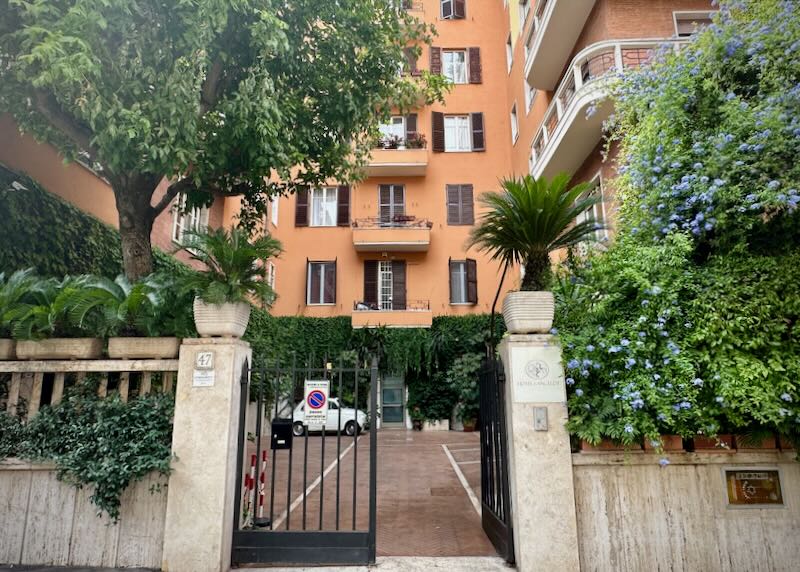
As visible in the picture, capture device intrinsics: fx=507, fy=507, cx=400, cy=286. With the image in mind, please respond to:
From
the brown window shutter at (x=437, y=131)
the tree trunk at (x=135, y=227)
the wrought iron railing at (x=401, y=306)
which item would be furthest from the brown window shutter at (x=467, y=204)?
the tree trunk at (x=135, y=227)

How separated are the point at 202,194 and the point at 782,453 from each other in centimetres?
845

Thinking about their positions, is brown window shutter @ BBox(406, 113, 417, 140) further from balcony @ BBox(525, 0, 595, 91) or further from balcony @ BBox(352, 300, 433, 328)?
balcony @ BBox(525, 0, 595, 91)

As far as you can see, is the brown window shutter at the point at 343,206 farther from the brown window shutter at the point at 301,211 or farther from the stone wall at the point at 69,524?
the stone wall at the point at 69,524

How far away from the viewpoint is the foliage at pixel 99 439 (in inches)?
178

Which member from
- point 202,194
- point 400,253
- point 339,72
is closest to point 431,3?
point 400,253

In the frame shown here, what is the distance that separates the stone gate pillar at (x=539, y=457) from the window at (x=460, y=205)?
1673 cm

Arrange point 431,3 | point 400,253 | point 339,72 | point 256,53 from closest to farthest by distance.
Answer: point 256,53, point 339,72, point 400,253, point 431,3

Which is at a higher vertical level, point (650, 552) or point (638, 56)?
point (638, 56)

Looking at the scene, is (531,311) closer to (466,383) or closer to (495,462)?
(495,462)

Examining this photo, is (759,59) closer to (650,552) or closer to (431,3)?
(650,552)

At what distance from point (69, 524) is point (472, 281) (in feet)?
56.5

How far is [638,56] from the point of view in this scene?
1000 centimetres

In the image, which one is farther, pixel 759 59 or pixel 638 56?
pixel 638 56

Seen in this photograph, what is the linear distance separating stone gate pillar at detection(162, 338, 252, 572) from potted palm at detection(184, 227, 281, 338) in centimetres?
19
